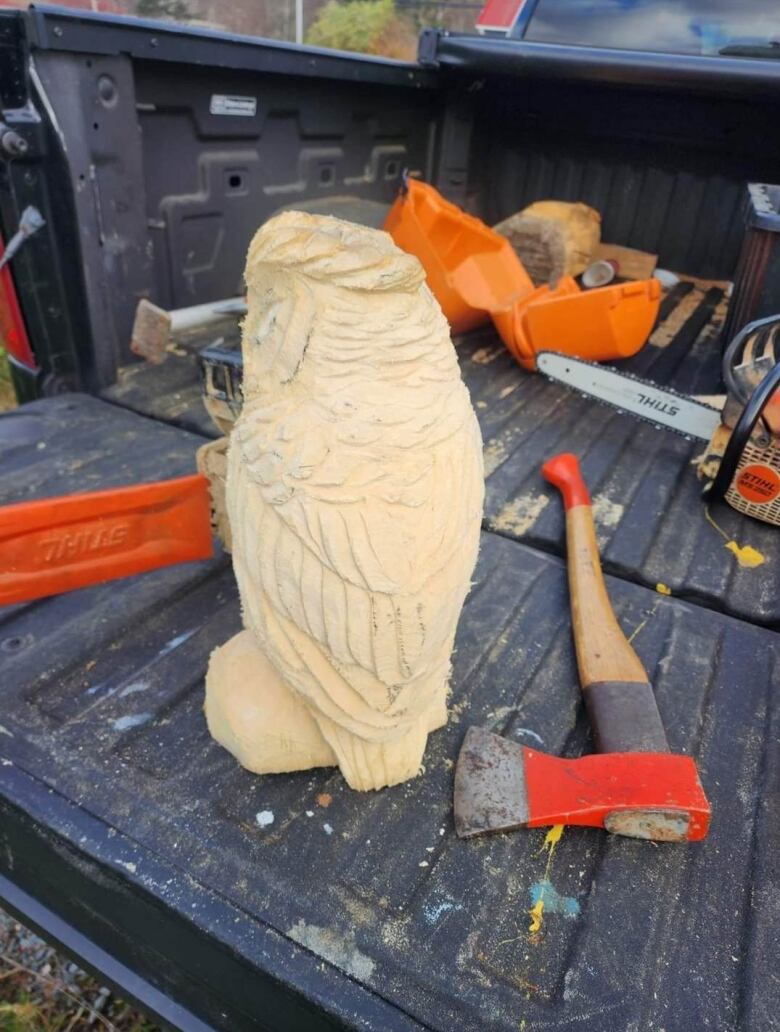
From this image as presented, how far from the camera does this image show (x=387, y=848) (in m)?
1.26

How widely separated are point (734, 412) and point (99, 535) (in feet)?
6.33

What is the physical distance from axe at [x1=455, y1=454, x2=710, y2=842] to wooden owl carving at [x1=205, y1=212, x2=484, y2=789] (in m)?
0.24

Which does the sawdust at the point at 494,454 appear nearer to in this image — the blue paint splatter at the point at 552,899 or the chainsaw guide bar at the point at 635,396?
the chainsaw guide bar at the point at 635,396

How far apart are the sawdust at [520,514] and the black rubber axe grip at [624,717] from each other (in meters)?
0.66

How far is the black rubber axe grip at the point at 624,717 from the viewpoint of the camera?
1440mm

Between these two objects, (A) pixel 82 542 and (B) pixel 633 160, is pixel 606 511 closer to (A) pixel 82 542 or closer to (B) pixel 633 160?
(A) pixel 82 542

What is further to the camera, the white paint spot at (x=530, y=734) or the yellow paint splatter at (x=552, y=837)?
the white paint spot at (x=530, y=734)

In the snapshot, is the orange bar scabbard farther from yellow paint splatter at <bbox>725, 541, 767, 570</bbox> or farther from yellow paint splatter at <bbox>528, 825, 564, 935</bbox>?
yellow paint splatter at <bbox>725, 541, 767, 570</bbox>

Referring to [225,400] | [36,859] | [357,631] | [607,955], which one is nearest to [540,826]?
[607,955]

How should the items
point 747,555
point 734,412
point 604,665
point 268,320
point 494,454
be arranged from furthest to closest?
point 494,454 → point 734,412 → point 747,555 → point 604,665 → point 268,320

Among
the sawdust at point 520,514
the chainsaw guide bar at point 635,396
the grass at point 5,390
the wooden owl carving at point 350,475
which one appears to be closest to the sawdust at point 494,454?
the sawdust at point 520,514

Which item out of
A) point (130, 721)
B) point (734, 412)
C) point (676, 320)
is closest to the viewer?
point (130, 721)

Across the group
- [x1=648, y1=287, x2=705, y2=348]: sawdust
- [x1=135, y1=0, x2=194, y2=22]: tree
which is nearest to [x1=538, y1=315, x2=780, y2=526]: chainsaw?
[x1=648, y1=287, x2=705, y2=348]: sawdust

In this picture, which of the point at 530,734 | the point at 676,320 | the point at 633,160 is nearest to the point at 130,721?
the point at 530,734
